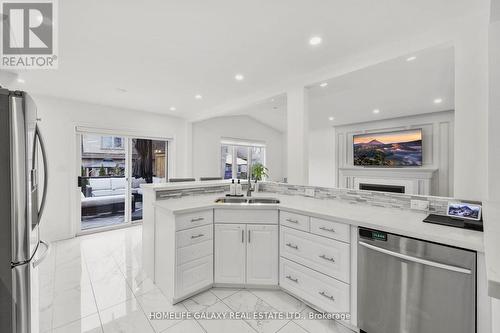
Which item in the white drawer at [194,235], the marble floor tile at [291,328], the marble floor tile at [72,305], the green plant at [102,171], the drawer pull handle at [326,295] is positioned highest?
the green plant at [102,171]

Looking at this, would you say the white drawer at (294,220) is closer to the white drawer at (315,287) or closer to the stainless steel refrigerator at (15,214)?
the white drawer at (315,287)

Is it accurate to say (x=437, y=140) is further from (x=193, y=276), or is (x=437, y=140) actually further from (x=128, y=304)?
(x=128, y=304)

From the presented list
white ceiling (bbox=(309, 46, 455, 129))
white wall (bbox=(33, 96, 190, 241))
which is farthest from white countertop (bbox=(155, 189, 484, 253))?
white wall (bbox=(33, 96, 190, 241))

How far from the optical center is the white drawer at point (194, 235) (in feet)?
6.36

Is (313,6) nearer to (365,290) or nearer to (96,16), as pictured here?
(96,16)

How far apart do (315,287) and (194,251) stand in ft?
3.71

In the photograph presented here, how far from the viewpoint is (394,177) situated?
5.00m

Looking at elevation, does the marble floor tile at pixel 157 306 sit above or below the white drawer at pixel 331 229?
below

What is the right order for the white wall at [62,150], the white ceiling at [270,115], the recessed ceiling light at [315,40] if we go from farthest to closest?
the white ceiling at [270,115], the white wall at [62,150], the recessed ceiling light at [315,40]

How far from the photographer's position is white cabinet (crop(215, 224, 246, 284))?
84.8 inches

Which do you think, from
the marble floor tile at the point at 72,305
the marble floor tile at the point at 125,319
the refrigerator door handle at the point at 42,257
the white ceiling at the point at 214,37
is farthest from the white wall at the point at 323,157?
the refrigerator door handle at the point at 42,257

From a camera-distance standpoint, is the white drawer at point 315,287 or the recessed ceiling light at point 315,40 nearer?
the white drawer at point 315,287

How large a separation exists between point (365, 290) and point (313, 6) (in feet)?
7.14

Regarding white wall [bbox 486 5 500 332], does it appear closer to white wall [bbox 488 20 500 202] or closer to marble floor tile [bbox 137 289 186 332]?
white wall [bbox 488 20 500 202]
